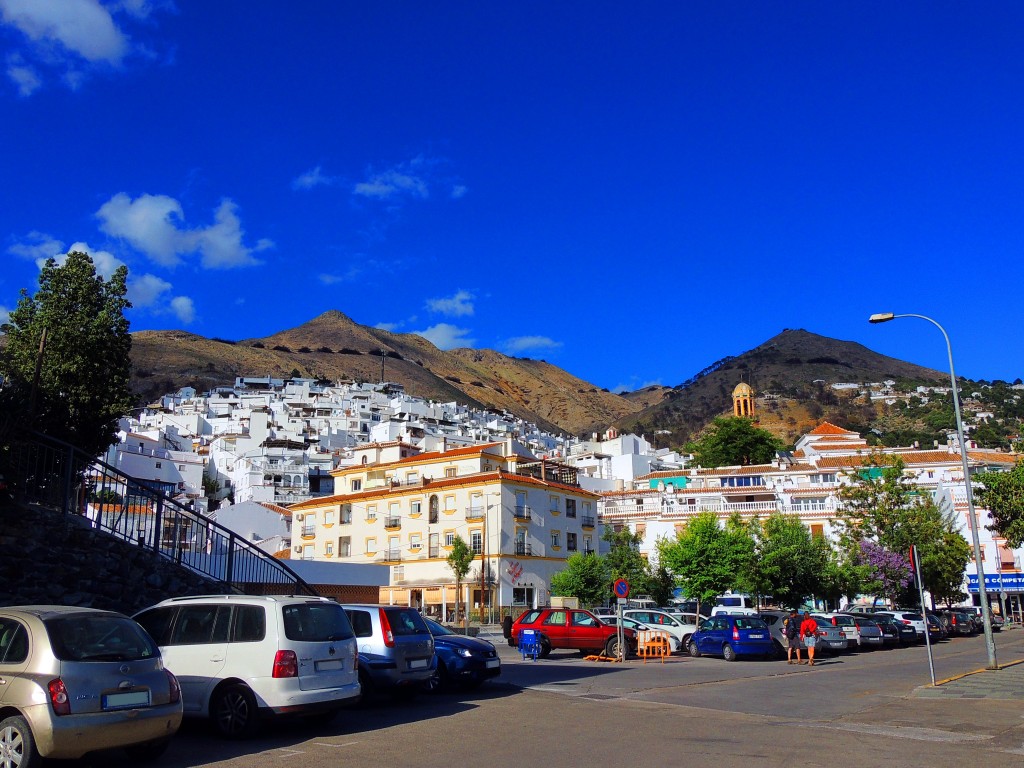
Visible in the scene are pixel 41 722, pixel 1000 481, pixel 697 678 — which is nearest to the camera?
pixel 41 722

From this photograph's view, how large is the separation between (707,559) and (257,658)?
34843 millimetres

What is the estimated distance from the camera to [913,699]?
51.9 feet

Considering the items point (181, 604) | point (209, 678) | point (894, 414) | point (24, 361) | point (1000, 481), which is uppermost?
point (894, 414)

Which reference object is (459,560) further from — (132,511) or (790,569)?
(132,511)

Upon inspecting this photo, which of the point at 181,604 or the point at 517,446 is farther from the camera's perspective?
the point at 517,446

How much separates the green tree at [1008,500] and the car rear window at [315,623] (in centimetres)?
2429

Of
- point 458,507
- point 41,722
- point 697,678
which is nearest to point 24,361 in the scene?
point 41,722

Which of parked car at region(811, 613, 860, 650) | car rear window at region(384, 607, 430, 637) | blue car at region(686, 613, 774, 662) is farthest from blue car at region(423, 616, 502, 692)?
parked car at region(811, 613, 860, 650)

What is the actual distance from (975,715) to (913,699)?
250cm

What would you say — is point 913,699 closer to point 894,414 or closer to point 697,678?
point 697,678

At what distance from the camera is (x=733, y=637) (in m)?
27.1

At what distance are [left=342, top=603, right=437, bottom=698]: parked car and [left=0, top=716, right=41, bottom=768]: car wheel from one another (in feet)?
20.8

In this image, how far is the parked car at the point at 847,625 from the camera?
103 feet

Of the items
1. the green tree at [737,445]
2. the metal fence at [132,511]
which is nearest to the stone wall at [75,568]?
the metal fence at [132,511]
